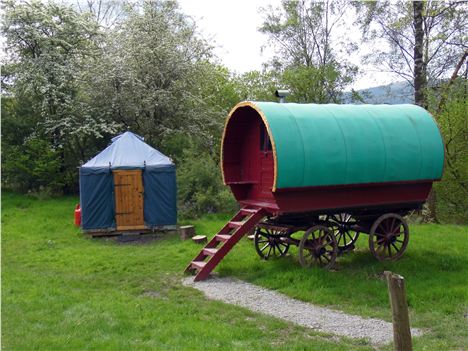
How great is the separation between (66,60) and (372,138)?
17.3 m

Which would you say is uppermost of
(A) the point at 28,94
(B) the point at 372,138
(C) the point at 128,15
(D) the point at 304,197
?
(C) the point at 128,15

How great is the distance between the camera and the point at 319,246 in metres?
10.9

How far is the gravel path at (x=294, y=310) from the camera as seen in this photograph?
7262mm

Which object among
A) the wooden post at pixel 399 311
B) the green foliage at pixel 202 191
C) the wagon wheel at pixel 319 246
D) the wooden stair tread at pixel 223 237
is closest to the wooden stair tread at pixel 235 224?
the wooden stair tread at pixel 223 237

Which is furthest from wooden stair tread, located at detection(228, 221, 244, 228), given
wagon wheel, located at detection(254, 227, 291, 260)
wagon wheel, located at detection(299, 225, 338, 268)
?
wagon wheel, located at detection(299, 225, 338, 268)

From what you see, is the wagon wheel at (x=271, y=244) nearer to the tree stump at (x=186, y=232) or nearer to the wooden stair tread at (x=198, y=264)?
the wooden stair tread at (x=198, y=264)

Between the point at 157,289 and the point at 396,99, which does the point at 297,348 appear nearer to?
the point at 157,289

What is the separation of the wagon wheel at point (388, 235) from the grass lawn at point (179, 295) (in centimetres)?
31

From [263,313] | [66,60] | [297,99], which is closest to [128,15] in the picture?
[66,60]

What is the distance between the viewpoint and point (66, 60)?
2422cm

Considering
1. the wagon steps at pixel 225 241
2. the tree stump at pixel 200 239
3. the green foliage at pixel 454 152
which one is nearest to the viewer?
the wagon steps at pixel 225 241

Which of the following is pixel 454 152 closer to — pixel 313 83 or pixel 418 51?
pixel 418 51

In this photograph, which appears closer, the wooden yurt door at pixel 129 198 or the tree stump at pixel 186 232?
the tree stump at pixel 186 232

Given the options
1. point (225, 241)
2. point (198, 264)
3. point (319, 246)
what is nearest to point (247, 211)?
point (225, 241)
